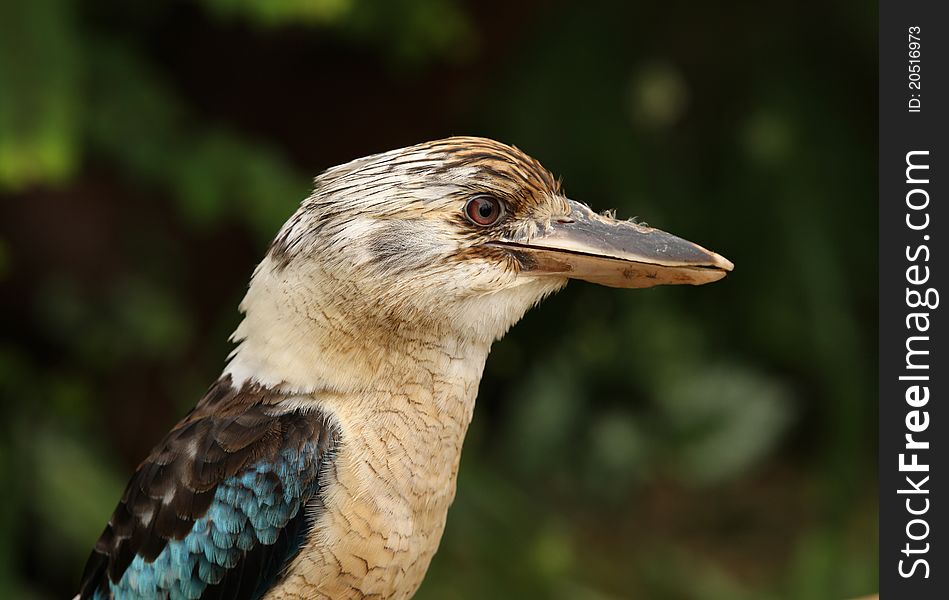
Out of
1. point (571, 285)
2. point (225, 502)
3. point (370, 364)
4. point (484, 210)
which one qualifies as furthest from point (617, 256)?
point (571, 285)

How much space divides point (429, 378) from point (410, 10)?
2502 millimetres

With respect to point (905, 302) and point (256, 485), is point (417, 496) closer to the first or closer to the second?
point (256, 485)

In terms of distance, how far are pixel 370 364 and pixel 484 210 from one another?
38 centimetres

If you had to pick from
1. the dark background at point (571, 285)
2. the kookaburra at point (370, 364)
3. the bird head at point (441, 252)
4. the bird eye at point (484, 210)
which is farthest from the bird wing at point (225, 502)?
the dark background at point (571, 285)

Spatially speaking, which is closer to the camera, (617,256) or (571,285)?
(617,256)

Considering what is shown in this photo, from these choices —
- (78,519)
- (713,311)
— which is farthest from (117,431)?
(713,311)

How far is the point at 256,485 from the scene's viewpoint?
238cm

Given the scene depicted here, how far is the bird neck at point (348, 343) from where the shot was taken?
92.0 inches

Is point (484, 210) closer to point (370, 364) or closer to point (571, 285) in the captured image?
point (370, 364)

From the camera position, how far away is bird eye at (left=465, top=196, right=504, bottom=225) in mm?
2361

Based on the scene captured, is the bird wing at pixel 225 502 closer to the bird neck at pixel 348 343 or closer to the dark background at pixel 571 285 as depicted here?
the bird neck at pixel 348 343

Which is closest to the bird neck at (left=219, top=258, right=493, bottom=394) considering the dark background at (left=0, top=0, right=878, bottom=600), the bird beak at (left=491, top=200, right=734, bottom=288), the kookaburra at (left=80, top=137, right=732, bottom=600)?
the kookaburra at (left=80, top=137, right=732, bottom=600)

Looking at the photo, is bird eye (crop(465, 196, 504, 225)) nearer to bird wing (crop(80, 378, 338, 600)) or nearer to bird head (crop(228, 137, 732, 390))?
bird head (crop(228, 137, 732, 390))

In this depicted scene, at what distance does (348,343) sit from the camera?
2.34m
